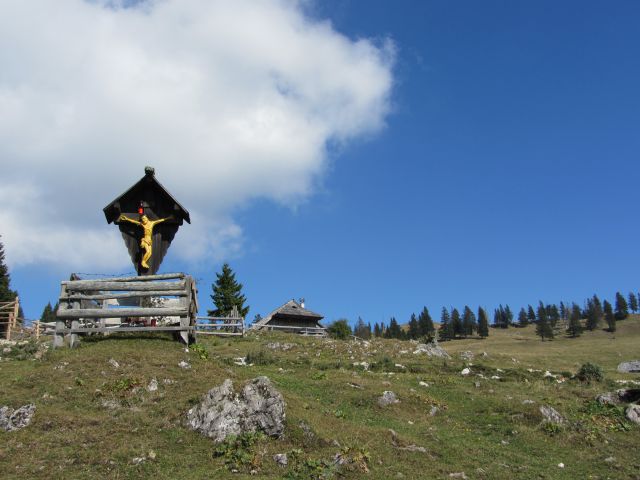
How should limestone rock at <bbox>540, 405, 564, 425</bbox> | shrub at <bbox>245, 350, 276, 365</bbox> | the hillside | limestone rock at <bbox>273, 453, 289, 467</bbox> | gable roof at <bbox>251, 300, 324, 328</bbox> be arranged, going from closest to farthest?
the hillside → limestone rock at <bbox>273, 453, 289, 467</bbox> → limestone rock at <bbox>540, 405, 564, 425</bbox> → shrub at <bbox>245, 350, 276, 365</bbox> → gable roof at <bbox>251, 300, 324, 328</bbox>

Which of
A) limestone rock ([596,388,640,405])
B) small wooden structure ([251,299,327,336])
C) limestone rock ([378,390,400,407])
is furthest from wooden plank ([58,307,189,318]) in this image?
small wooden structure ([251,299,327,336])

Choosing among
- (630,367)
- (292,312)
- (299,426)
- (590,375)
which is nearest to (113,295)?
(299,426)

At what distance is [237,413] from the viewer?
11.7m

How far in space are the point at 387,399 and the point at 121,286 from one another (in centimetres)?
954

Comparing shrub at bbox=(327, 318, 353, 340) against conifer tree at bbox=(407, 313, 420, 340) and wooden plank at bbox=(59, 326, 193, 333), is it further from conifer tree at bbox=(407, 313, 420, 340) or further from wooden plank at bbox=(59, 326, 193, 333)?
conifer tree at bbox=(407, 313, 420, 340)

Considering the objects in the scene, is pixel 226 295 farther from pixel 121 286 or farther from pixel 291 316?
pixel 121 286

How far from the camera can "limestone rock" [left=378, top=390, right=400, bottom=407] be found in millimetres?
16016

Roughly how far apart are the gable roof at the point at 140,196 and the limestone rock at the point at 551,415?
14.5m

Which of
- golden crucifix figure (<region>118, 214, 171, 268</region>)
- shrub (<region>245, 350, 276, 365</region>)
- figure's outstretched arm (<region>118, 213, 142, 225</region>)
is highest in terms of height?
figure's outstretched arm (<region>118, 213, 142, 225</region>)

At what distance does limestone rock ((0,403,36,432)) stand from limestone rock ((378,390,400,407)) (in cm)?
930

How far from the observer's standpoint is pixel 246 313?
7350 centimetres

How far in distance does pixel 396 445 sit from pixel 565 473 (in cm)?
384

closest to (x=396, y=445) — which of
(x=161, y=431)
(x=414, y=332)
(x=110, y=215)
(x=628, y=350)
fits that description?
(x=161, y=431)

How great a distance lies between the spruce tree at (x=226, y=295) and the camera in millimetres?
73062
